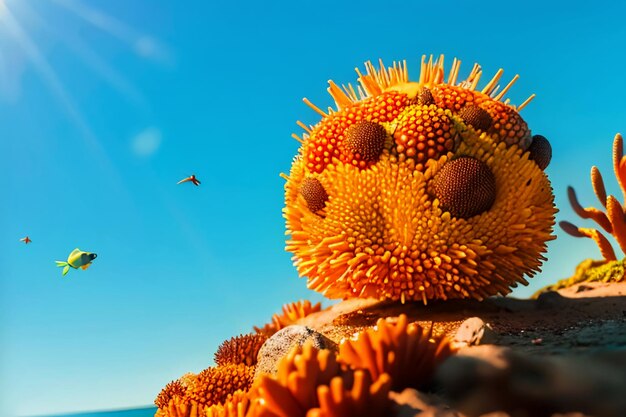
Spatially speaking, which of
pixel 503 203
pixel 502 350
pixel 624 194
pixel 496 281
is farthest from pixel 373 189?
pixel 624 194

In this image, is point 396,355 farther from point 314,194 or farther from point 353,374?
point 314,194

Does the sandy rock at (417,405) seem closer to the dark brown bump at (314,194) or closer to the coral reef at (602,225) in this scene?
the dark brown bump at (314,194)

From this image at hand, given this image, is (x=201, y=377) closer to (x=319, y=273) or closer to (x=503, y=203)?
(x=319, y=273)

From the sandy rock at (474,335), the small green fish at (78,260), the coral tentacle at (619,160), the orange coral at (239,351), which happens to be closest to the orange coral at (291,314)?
the orange coral at (239,351)

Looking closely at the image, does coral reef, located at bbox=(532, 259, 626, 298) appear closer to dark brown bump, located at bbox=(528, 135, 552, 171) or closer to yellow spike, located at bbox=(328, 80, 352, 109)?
dark brown bump, located at bbox=(528, 135, 552, 171)

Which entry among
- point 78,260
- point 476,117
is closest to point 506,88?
point 476,117

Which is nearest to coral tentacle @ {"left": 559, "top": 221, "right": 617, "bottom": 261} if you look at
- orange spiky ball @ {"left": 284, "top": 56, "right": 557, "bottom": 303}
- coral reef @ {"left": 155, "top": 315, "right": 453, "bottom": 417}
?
orange spiky ball @ {"left": 284, "top": 56, "right": 557, "bottom": 303}
